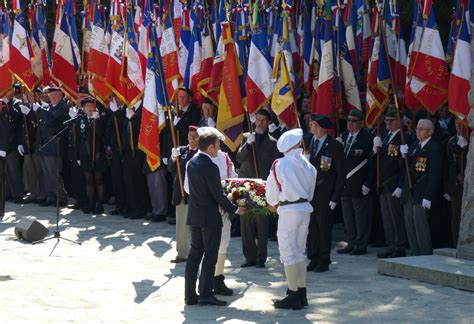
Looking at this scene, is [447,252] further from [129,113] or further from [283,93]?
[129,113]

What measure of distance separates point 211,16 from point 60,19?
12.4 ft

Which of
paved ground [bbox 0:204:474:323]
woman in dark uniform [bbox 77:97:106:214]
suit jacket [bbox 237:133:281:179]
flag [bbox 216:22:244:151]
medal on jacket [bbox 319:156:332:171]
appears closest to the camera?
paved ground [bbox 0:204:474:323]

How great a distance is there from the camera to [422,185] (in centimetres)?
1281

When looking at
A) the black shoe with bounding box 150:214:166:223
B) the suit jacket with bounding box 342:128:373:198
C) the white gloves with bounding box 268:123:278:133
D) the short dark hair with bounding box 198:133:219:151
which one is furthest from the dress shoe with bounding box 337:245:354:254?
the black shoe with bounding box 150:214:166:223

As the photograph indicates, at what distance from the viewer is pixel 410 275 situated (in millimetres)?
11555

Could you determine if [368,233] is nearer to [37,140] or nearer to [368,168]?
[368,168]

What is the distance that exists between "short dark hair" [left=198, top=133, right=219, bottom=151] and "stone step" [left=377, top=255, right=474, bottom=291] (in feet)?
9.14

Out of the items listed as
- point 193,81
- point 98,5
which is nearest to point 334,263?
point 193,81

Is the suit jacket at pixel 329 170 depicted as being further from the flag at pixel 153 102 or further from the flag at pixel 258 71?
the flag at pixel 153 102

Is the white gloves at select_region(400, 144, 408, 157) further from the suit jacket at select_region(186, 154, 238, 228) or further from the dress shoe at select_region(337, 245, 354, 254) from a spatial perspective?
the suit jacket at select_region(186, 154, 238, 228)

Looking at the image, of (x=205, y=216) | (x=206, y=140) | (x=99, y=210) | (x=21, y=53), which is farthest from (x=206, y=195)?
(x=21, y=53)

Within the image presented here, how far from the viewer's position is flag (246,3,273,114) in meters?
14.8

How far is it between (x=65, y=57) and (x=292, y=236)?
10335mm

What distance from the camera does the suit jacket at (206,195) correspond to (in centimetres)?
1018
